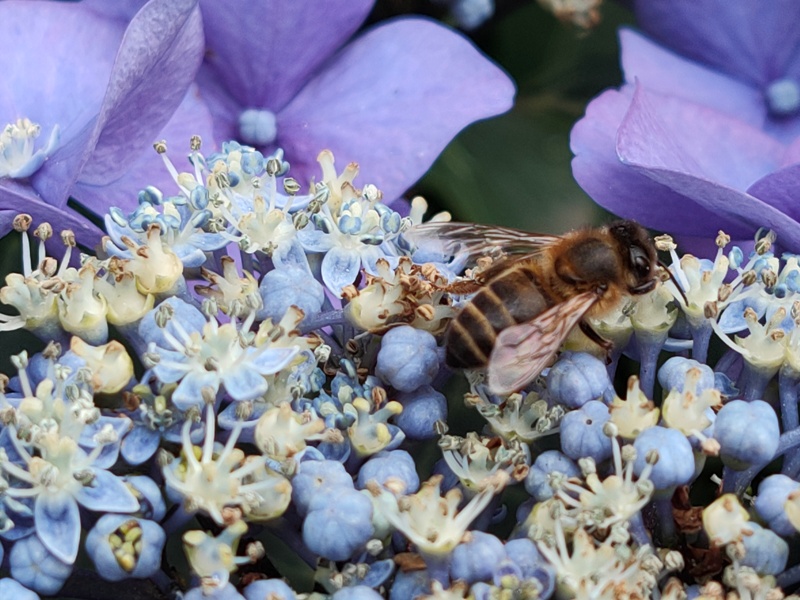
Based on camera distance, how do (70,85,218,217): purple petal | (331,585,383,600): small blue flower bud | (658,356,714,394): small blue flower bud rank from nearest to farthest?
(331,585,383,600): small blue flower bud
(658,356,714,394): small blue flower bud
(70,85,218,217): purple petal

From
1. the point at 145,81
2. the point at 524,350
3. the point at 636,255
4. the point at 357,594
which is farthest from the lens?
the point at 145,81

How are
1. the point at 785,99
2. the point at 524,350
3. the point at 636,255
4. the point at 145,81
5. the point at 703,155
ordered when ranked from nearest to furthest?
the point at 524,350 → the point at 636,255 → the point at 145,81 → the point at 703,155 → the point at 785,99

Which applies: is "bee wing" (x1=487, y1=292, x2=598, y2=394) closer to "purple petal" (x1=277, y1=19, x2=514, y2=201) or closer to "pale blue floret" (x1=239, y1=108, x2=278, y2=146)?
"purple petal" (x1=277, y1=19, x2=514, y2=201)

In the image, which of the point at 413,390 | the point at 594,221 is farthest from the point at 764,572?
the point at 594,221

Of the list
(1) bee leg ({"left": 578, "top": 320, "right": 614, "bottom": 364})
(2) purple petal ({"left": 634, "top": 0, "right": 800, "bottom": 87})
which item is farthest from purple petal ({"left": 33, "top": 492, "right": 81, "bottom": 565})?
(2) purple petal ({"left": 634, "top": 0, "right": 800, "bottom": 87})

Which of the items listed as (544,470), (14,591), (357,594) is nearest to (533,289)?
(544,470)

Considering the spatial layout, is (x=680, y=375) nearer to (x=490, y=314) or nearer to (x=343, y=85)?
(x=490, y=314)

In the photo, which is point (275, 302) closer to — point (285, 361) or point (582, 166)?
point (285, 361)
